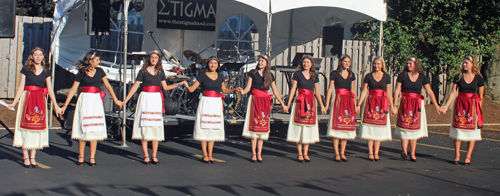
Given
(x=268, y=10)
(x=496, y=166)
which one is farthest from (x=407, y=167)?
(x=268, y=10)

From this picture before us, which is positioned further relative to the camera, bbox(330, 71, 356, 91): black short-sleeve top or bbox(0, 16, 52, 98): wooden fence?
bbox(0, 16, 52, 98): wooden fence

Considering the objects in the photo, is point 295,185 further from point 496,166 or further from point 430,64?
point 430,64

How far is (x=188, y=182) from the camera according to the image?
5699 millimetres

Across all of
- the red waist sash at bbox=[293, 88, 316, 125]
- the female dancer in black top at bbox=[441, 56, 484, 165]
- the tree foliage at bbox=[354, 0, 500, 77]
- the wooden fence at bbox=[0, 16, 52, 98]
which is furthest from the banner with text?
the female dancer in black top at bbox=[441, 56, 484, 165]

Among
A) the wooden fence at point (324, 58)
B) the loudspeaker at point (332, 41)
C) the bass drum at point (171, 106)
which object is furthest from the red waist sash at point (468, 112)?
the wooden fence at point (324, 58)

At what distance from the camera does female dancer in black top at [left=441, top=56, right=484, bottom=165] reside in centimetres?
729

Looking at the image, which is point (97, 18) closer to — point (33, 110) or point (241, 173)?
point (33, 110)

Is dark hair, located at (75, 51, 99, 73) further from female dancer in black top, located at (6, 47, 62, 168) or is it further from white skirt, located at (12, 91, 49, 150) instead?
white skirt, located at (12, 91, 49, 150)

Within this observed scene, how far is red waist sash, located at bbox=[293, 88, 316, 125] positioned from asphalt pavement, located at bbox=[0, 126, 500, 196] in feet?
2.13

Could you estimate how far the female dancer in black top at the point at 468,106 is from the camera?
729 cm

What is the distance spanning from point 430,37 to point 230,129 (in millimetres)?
→ 6874

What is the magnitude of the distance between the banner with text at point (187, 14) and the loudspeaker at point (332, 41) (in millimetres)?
3360

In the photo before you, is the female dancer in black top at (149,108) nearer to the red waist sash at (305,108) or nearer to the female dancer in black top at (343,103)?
the red waist sash at (305,108)

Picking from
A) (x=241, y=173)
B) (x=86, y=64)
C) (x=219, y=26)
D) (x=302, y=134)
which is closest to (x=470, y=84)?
(x=302, y=134)
